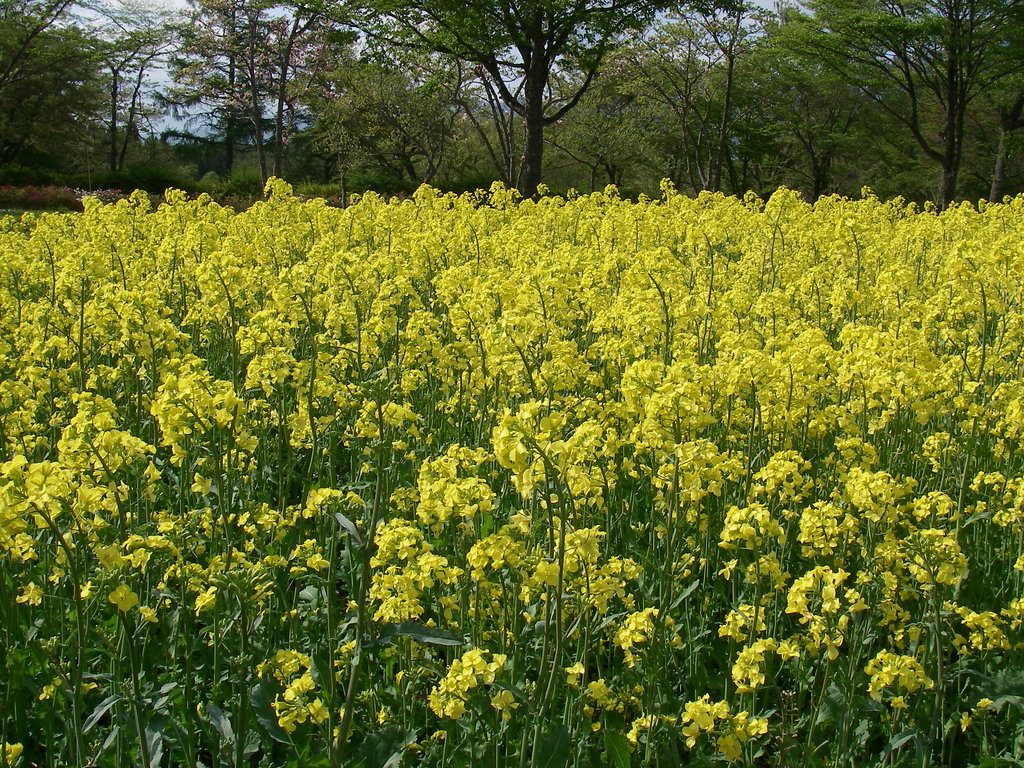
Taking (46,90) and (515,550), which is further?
(46,90)

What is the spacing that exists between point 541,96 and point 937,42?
12.0 metres

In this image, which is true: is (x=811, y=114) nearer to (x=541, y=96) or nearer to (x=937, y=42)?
(x=937, y=42)

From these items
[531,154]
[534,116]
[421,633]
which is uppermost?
[534,116]

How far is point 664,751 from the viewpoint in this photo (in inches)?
99.3

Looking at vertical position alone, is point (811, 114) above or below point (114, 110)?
above

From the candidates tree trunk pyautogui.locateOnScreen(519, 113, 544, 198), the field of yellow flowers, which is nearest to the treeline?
tree trunk pyautogui.locateOnScreen(519, 113, 544, 198)

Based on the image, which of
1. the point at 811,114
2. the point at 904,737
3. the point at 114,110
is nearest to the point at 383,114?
the point at 811,114

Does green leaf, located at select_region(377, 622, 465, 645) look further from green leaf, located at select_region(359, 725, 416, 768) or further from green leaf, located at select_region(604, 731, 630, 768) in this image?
green leaf, located at select_region(604, 731, 630, 768)

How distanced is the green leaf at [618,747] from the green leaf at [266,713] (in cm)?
82

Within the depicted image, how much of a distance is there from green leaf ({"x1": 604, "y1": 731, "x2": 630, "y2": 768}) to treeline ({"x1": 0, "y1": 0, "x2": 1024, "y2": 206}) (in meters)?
19.1

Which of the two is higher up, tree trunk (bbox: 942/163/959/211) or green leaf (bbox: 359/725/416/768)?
tree trunk (bbox: 942/163/959/211)

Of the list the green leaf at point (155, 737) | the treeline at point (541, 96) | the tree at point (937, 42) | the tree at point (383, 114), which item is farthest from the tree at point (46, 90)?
the green leaf at point (155, 737)

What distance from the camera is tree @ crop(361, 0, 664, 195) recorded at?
2064 centimetres

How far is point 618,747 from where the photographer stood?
2.26 m
